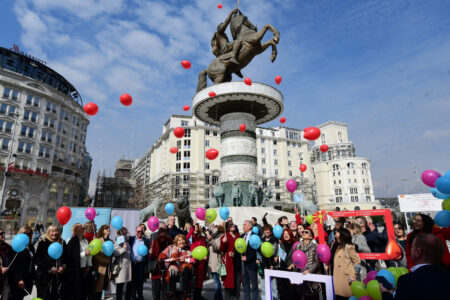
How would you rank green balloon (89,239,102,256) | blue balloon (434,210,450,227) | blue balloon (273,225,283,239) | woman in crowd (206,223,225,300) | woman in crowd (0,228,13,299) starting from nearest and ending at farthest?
blue balloon (434,210,450,227) → woman in crowd (0,228,13,299) → green balloon (89,239,102,256) → woman in crowd (206,223,225,300) → blue balloon (273,225,283,239)

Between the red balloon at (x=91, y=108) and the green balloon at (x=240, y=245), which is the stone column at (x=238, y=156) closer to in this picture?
the red balloon at (x=91, y=108)

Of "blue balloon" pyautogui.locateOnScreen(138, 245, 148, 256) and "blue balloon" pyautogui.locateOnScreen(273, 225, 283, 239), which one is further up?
"blue balloon" pyautogui.locateOnScreen(273, 225, 283, 239)

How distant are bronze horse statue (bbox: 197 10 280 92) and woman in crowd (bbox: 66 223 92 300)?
1668cm

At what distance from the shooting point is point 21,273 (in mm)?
5449

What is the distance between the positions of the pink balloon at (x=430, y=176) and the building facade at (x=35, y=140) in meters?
50.7

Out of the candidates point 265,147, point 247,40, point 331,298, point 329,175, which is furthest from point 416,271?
point 329,175

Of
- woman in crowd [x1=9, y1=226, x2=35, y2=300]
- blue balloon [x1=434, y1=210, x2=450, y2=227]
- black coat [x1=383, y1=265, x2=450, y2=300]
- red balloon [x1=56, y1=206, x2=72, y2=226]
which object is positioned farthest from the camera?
red balloon [x1=56, y1=206, x2=72, y2=226]

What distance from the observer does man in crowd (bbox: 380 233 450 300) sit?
2.15 metres

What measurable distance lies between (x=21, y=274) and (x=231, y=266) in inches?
173

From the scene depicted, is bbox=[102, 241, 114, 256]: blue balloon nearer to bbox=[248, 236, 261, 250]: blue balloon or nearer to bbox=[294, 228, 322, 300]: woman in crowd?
bbox=[248, 236, 261, 250]: blue balloon

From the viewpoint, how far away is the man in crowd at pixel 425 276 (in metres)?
2.15

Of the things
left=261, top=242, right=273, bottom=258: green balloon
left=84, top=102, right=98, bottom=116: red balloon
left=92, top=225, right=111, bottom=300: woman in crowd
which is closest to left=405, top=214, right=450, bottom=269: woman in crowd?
left=261, top=242, right=273, bottom=258: green balloon

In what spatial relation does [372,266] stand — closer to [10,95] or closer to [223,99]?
[223,99]

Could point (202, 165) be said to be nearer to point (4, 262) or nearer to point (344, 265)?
point (4, 262)
